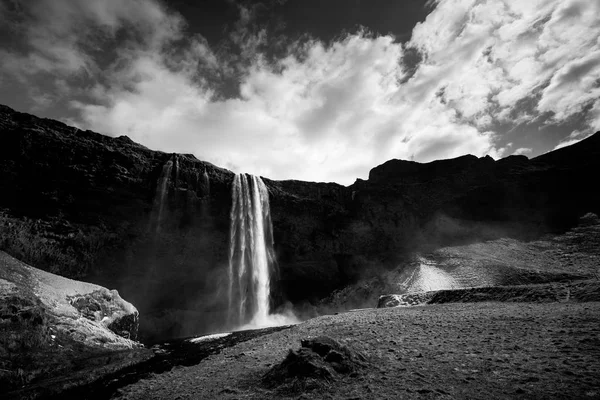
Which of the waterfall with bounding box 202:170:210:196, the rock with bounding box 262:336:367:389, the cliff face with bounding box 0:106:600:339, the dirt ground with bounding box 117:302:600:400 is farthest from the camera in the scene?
the waterfall with bounding box 202:170:210:196

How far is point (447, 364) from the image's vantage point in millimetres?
8594

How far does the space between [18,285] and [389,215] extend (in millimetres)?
53095

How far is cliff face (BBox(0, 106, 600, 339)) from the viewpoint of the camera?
32.8 metres

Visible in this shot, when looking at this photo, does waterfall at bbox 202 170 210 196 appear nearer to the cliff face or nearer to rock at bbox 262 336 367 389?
the cliff face

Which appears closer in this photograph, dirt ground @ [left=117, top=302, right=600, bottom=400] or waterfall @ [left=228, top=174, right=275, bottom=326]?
dirt ground @ [left=117, top=302, right=600, bottom=400]

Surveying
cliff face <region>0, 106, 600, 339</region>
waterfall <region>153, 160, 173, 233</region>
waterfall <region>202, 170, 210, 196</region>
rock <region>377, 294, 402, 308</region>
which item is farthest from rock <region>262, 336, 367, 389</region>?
waterfall <region>202, 170, 210, 196</region>

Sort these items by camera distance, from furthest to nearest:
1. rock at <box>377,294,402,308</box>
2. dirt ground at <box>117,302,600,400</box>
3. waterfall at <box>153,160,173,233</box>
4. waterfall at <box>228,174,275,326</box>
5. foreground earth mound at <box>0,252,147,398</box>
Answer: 1. waterfall at <box>228,174,275,326</box>
2. waterfall at <box>153,160,173,233</box>
3. rock at <box>377,294,402,308</box>
4. foreground earth mound at <box>0,252,147,398</box>
5. dirt ground at <box>117,302,600,400</box>

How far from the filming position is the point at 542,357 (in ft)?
26.9

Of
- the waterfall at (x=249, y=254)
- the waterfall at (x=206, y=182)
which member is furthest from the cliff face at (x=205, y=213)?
the waterfall at (x=249, y=254)

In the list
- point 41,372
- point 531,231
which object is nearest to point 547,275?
point 531,231

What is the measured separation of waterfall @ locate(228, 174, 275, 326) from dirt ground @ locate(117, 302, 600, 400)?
28.7 m

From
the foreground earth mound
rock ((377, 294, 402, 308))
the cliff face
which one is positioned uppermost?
the cliff face

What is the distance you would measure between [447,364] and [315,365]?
4.06 metres

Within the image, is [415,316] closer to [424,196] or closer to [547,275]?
[547,275]
